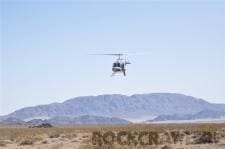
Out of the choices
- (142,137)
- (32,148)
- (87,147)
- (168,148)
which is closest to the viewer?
(168,148)

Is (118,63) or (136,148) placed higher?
(118,63)

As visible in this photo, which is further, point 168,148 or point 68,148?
point 68,148

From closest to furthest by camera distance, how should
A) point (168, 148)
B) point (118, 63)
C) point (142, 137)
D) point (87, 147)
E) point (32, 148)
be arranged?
1. point (168, 148)
2. point (87, 147)
3. point (32, 148)
4. point (142, 137)
5. point (118, 63)

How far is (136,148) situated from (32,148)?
1070 cm

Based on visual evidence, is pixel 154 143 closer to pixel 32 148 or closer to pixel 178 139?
pixel 178 139

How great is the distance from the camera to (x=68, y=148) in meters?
38.9

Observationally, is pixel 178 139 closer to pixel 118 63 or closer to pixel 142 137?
pixel 142 137

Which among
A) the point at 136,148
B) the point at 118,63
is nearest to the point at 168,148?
the point at 136,148

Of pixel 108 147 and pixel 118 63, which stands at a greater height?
pixel 118 63

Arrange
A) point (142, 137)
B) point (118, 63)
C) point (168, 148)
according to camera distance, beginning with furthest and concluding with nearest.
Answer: point (118, 63) < point (142, 137) < point (168, 148)

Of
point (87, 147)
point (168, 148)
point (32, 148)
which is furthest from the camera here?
point (32, 148)

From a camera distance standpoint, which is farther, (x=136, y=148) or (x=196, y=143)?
(x=196, y=143)

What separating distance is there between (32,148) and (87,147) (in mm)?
6570

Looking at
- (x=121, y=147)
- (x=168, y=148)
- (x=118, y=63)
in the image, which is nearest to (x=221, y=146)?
(x=168, y=148)
